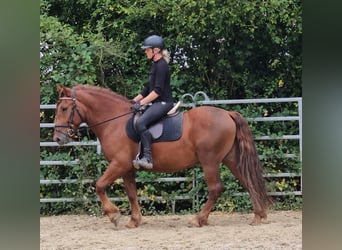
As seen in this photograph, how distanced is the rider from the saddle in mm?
70

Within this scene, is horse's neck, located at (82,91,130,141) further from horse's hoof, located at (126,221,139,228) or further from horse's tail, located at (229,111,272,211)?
horse's tail, located at (229,111,272,211)

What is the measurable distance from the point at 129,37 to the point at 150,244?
3.22 meters

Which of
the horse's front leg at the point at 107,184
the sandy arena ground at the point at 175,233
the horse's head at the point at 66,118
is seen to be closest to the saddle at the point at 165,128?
the horse's front leg at the point at 107,184

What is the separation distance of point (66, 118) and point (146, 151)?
0.82 metres

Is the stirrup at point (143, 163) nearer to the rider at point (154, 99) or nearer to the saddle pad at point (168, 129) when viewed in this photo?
the rider at point (154, 99)

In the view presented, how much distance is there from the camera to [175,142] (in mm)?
4359

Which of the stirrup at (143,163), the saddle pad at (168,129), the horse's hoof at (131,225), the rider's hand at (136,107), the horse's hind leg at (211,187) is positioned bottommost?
the horse's hoof at (131,225)

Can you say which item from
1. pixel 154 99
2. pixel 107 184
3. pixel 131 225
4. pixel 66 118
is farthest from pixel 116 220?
pixel 154 99

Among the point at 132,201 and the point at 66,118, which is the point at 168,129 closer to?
the point at 132,201

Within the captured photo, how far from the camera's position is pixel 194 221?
4.45m

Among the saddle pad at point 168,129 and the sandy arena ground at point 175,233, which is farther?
the saddle pad at point 168,129

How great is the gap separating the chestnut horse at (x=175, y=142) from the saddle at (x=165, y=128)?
0.16 ft

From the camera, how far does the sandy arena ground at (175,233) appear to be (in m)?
3.73
